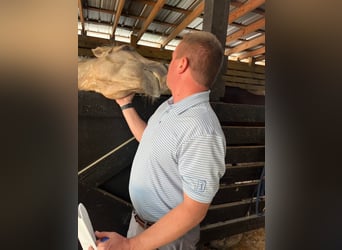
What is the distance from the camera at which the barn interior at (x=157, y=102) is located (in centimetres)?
77

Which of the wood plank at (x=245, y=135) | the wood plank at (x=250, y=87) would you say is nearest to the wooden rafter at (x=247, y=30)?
the wood plank at (x=250, y=87)

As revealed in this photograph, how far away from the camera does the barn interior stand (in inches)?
30.2

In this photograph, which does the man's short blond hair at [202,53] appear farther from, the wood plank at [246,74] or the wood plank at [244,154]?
the wood plank at [244,154]

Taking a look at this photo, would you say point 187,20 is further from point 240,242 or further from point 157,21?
point 240,242

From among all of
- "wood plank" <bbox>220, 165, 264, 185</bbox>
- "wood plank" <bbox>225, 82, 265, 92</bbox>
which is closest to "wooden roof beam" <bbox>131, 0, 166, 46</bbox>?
"wood plank" <bbox>225, 82, 265, 92</bbox>

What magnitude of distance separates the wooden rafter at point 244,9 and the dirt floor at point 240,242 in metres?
0.91

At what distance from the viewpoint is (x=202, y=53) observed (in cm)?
59

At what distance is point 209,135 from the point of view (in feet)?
1.84

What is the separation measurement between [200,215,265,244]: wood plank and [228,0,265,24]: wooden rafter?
2.79 ft

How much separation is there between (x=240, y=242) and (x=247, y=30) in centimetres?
96

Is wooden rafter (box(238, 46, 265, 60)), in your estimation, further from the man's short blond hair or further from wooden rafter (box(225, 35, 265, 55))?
the man's short blond hair
